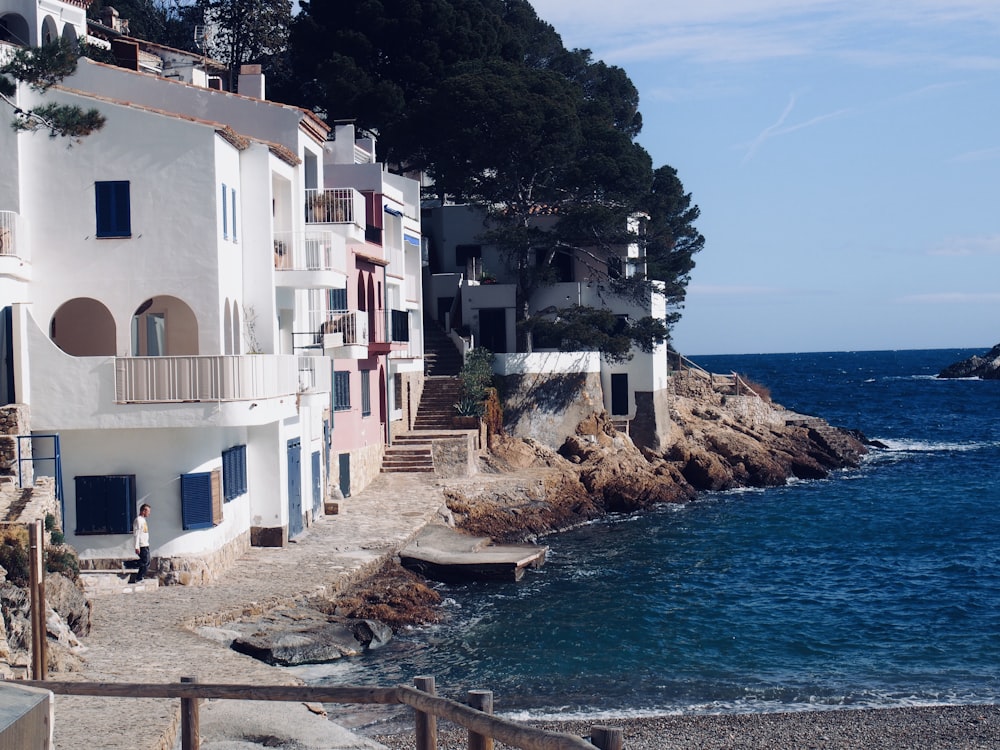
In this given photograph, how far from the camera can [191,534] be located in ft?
79.4

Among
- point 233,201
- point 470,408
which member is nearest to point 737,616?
point 233,201

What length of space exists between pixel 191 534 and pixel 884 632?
48.0 ft

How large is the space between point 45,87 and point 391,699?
1750cm

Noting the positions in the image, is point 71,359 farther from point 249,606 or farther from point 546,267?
→ point 546,267

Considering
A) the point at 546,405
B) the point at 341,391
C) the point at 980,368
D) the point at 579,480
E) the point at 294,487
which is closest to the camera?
the point at 294,487

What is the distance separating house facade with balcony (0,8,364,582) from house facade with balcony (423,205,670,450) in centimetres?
2237

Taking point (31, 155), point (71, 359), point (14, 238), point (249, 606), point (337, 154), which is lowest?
point (249, 606)

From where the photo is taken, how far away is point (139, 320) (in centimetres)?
Result: 2667

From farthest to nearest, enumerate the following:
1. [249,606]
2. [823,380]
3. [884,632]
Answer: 1. [823,380]
2. [884,632]
3. [249,606]

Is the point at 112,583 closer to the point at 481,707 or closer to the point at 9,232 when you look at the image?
the point at 9,232

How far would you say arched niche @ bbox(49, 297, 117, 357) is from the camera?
88.8 feet

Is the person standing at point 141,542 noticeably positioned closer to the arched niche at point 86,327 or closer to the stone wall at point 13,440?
the stone wall at point 13,440

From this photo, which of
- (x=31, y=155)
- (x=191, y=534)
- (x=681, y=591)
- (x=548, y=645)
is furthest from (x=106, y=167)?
(x=681, y=591)

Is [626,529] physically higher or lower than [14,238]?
lower
